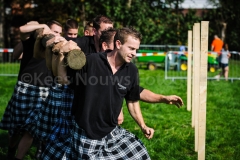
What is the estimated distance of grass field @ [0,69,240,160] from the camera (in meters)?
4.90

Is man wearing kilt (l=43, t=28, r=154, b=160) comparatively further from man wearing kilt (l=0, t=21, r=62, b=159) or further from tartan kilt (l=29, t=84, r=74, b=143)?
man wearing kilt (l=0, t=21, r=62, b=159)

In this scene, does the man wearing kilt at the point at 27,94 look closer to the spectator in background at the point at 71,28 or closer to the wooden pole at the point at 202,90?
the spectator in background at the point at 71,28

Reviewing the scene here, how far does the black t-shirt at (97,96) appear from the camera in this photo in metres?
2.77

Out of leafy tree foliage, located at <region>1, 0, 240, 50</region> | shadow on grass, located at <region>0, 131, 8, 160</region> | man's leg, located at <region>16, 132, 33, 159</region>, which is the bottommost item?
shadow on grass, located at <region>0, 131, 8, 160</region>

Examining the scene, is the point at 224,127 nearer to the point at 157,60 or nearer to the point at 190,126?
the point at 190,126

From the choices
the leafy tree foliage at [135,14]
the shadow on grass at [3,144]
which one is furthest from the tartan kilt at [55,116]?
the leafy tree foliage at [135,14]

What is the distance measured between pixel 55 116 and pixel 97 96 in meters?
1.03

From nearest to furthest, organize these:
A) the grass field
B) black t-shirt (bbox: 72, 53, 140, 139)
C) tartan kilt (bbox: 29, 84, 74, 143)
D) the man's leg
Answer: black t-shirt (bbox: 72, 53, 140, 139), tartan kilt (bbox: 29, 84, 74, 143), the man's leg, the grass field

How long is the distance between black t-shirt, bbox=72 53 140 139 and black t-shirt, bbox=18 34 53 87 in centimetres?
144

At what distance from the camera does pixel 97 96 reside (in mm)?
2787

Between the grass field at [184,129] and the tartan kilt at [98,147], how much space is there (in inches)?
69.1

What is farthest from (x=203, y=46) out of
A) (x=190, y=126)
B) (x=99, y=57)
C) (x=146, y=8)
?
(x=146, y=8)

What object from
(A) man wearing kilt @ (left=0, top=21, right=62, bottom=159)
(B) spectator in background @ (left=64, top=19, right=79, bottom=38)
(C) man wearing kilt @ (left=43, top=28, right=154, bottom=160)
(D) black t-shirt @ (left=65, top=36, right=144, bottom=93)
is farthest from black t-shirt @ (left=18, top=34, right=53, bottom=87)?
(C) man wearing kilt @ (left=43, top=28, right=154, bottom=160)

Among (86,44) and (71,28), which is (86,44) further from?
(71,28)
